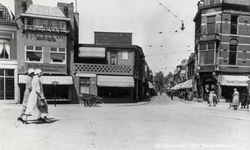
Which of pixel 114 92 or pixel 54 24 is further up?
pixel 54 24

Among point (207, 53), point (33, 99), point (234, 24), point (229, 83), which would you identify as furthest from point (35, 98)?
point (234, 24)

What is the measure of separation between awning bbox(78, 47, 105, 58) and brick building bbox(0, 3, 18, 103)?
23.1ft

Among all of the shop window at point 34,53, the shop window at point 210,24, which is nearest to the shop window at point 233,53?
the shop window at point 210,24

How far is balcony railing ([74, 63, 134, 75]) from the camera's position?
22214 mm

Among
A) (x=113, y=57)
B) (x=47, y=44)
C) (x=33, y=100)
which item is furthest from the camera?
(x=113, y=57)

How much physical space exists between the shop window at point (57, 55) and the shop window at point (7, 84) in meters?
4.26

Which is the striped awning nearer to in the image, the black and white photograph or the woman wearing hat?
the black and white photograph

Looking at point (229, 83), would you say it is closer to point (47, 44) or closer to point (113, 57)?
point (113, 57)

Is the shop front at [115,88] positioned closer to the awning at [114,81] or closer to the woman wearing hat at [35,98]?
the awning at [114,81]

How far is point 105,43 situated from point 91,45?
2714mm

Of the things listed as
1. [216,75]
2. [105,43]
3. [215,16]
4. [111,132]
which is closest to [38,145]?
[111,132]

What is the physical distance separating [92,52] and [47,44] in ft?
16.6

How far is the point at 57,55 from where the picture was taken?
21.1m

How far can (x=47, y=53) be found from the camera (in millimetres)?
20750
